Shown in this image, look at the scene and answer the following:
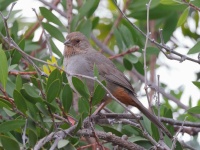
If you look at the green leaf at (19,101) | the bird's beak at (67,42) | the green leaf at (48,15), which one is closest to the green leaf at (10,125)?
the green leaf at (19,101)

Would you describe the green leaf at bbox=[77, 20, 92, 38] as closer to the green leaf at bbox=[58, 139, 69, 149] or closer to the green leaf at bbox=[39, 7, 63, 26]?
the green leaf at bbox=[39, 7, 63, 26]

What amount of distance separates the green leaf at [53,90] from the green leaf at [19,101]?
0.60ft

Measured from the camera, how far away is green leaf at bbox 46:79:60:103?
13.4 feet

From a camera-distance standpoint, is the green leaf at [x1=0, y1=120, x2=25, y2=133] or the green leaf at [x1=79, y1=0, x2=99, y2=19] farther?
the green leaf at [x1=79, y1=0, x2=99, y2=19]

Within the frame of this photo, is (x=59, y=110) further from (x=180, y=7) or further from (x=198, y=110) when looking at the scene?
(x=180, y=7)

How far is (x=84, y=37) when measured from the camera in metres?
5.89

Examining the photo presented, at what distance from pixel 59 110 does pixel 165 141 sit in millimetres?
902

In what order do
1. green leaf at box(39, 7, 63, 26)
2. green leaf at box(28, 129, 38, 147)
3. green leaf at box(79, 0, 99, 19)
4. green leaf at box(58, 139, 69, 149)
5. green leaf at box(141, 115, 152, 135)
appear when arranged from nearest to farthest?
green leaf at box(58, 139, 69, 149), green leaf at box(28, 129, 38, 147), green leaf at box(141, 115, 152, 135), green leaf at box(39, 7, 63, 26), green leaf at box(79, 0, 99, 19)

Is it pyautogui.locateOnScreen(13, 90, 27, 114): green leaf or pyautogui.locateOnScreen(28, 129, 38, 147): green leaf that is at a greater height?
pyautogui.locateOnScreen(13, 90, 27, 114): green leaf

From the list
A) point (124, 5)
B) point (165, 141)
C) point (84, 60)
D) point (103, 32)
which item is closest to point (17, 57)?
point (84, 60)

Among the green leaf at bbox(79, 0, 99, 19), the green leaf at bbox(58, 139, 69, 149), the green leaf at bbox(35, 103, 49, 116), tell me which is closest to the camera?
the green leaf at bbox(58, 139, 69, 149)

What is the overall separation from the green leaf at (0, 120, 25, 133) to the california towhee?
137 cm

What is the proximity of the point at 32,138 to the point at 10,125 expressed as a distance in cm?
20

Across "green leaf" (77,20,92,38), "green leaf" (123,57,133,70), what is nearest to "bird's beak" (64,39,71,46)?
"green leaf" (77,20,92,38)
